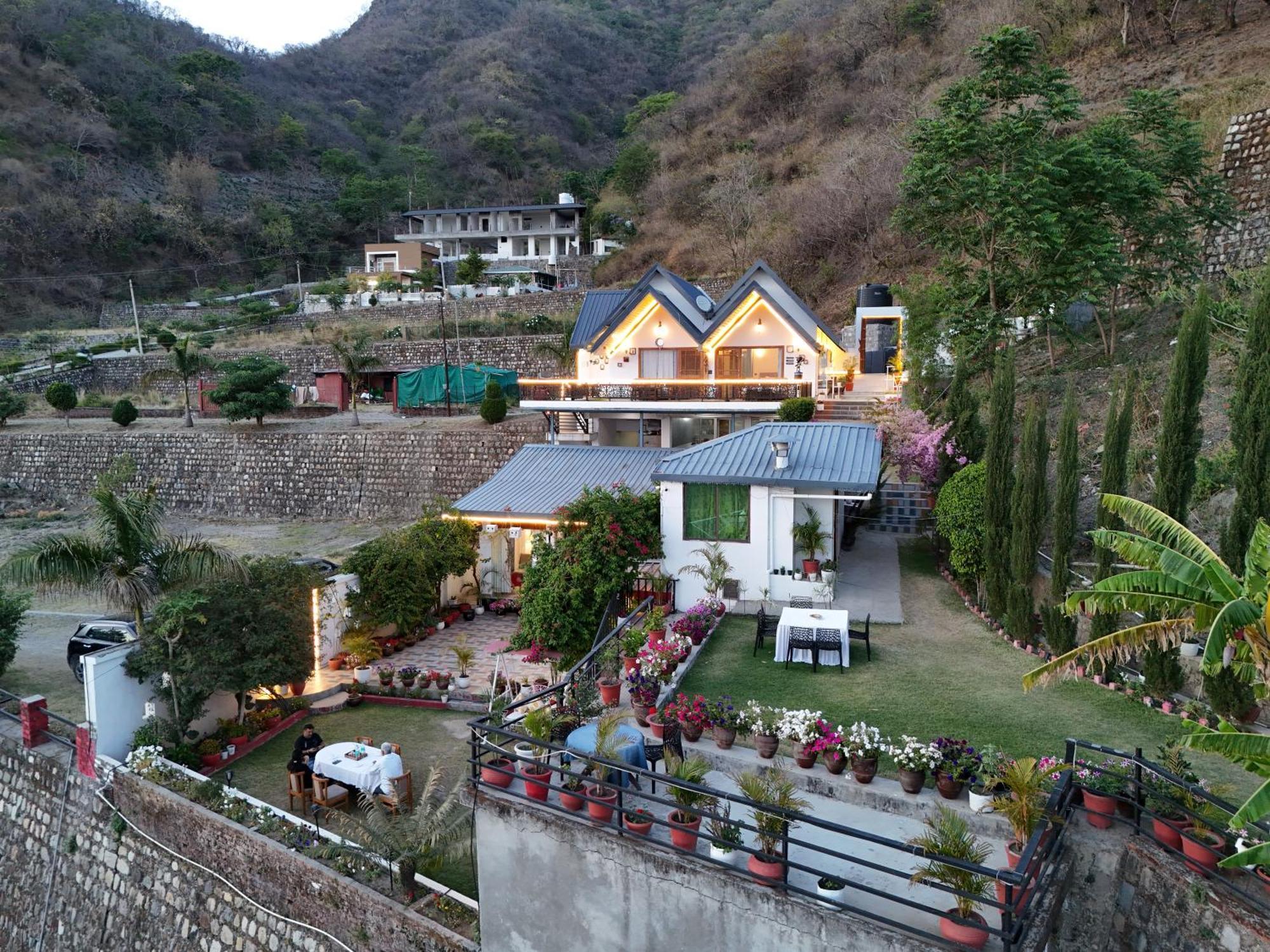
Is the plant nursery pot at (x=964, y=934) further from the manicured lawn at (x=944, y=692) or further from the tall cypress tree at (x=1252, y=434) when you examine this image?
the tall cypress tree at (x=1252, y=434)

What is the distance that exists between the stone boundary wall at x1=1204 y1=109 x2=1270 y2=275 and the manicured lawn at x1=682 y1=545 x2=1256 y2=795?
15.7 metres

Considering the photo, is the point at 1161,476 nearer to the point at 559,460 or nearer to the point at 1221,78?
the point at 559,460

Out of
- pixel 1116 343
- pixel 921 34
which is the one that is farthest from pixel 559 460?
pixel 921 34

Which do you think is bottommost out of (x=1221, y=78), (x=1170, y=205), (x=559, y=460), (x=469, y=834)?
(x=469, y=834)

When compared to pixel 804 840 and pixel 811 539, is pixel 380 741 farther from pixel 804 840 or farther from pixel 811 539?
pixel 811 539

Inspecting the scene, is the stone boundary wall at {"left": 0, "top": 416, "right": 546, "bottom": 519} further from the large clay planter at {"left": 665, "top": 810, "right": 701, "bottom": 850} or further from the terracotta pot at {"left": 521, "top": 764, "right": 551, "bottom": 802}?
the large clay planter at {"left": 665, "top": 810, "right": 701, "bottom": 850}

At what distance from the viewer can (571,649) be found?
14.1 metres

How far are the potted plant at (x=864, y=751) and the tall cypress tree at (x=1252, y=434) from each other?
483 cm

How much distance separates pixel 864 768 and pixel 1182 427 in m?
6.18

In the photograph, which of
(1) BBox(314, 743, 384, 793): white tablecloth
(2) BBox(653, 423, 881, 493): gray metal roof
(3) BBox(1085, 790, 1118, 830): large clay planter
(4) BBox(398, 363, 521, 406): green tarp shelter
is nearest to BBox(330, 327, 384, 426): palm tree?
(4) BBox(398, 363, 521, 406): green tarp shelter

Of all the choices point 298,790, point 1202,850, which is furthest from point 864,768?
point 298,790

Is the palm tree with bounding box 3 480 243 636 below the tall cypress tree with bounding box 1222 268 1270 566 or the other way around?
below

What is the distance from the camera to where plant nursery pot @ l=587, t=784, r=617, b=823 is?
6.98 m

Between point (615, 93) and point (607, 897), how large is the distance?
325 feet
